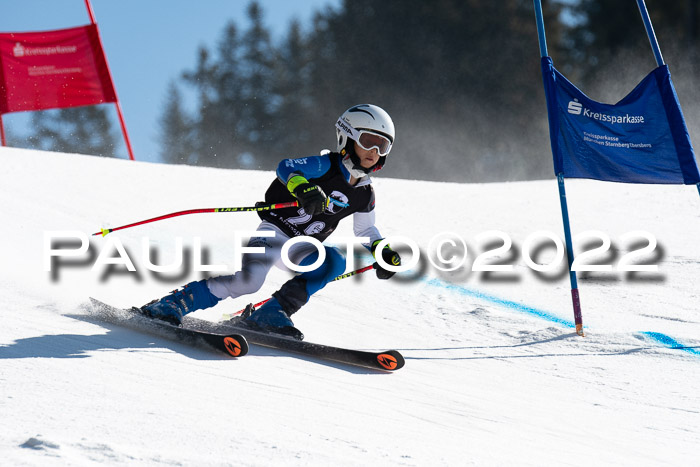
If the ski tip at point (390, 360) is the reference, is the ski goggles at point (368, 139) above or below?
above

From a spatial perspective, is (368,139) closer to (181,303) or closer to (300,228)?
(300,228)

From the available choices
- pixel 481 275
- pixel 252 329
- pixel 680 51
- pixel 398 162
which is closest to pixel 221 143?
pixel 398 162

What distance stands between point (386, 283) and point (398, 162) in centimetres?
2264

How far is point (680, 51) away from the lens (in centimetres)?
2664

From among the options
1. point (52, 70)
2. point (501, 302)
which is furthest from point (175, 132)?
point (501, 302)

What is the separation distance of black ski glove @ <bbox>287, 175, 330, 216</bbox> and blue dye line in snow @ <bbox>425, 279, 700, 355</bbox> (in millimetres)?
2382

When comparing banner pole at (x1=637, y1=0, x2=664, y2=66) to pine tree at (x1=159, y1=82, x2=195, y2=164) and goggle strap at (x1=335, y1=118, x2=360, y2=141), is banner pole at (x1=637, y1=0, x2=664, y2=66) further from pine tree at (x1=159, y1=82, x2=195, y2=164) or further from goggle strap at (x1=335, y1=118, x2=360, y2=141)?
pine tree at (x1=159, y1=82, x2=195, y2=164)

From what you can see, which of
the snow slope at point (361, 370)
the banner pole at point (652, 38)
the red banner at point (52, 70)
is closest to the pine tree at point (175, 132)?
the red banner at point (52, 70)

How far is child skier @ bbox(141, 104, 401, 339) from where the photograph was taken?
12.9ft

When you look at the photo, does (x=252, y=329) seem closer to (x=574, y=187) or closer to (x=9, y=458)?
(x=9, y=458)

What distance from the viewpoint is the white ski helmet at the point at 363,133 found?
13.1 ft

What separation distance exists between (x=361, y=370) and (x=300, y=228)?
2.84ft

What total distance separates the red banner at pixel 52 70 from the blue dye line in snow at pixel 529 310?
7.33 m

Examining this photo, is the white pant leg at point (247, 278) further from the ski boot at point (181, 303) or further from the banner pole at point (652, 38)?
the banner pole at point (652, 38)
